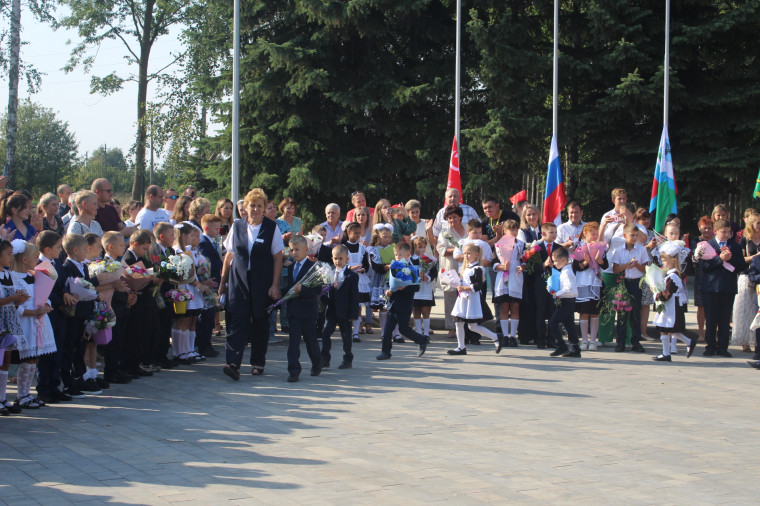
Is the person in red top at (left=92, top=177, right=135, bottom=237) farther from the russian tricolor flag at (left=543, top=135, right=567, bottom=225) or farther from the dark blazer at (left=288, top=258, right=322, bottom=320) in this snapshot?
the russian tricolor flag at (left=543, top=135, right=567, bottom=225)

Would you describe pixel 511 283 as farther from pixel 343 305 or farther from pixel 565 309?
pixel 343 305

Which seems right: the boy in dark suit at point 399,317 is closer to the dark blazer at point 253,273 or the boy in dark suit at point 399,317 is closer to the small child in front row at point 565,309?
the small child in front row at point 565,309

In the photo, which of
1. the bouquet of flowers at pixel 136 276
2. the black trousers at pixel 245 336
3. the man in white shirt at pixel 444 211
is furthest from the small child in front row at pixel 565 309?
the bouquet of flowers at pixel 136 276

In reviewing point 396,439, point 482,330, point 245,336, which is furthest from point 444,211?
point 396,439

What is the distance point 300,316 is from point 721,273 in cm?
627

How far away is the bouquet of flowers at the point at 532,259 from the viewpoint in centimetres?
1320

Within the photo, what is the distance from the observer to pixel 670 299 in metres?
12.1

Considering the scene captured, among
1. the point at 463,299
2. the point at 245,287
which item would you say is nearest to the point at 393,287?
the point at 463,299

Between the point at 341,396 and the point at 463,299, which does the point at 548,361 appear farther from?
the point at 341,396

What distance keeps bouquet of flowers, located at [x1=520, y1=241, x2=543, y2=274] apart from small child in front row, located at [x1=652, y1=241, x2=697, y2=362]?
175 cm

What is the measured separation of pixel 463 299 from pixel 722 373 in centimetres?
347

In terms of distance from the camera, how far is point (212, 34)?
3081 centimetres

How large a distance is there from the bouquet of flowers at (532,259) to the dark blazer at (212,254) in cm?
446

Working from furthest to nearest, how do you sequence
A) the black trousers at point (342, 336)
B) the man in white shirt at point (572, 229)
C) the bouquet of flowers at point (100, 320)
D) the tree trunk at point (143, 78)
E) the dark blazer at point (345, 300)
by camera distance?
1. the tree trunk at point (143, 78)
2. the man in white shirt at point (572, 229)
3. the black trousers at point (342, 336)
4. the dark blazer at point (345, 300)
5. the bouquet of flowers at point (100, 320)
